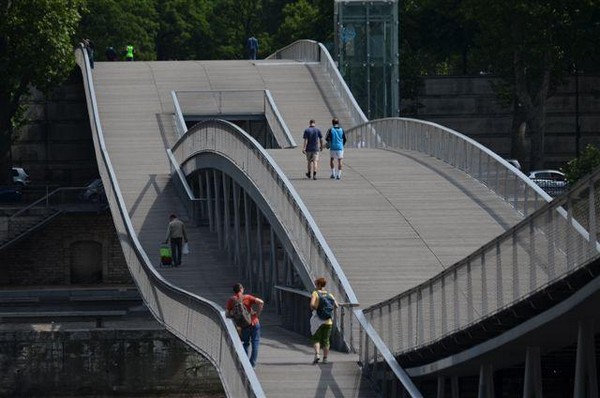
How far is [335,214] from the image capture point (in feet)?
151

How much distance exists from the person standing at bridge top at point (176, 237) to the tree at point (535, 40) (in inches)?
1174

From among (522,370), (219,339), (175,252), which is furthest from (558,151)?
(522,370)

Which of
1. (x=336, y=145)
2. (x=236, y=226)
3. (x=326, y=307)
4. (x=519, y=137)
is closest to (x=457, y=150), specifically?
(x=336, y=145)

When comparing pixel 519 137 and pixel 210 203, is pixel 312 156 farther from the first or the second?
pixel 519 137

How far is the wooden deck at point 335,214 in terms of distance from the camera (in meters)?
38.9

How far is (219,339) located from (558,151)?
47049 mm

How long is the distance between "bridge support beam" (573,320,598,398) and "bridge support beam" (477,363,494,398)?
352 centimetres

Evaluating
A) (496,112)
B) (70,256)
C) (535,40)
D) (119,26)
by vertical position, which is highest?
(119,26)

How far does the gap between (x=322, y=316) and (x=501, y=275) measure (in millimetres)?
5475

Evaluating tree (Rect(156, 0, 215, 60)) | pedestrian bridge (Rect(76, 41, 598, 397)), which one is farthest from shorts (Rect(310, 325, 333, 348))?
tree (Rect(156, 0, 215, 60))

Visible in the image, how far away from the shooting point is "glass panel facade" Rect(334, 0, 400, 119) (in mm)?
73500

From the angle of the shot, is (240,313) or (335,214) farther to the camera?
(335,214)

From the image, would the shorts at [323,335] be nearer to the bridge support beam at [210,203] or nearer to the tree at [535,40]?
the bridge support beam at [210,203]

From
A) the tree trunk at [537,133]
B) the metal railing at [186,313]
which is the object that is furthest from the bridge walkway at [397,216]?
the tree trunk at [537,133]
